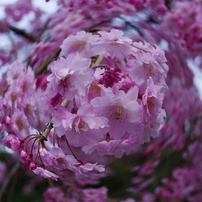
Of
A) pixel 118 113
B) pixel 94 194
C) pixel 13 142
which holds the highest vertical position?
pixel 118 113

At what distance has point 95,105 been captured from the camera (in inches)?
31.8

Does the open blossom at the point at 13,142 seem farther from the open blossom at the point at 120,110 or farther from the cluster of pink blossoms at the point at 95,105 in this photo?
the open blossom at the point at 120,110

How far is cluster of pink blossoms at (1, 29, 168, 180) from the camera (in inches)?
32.1

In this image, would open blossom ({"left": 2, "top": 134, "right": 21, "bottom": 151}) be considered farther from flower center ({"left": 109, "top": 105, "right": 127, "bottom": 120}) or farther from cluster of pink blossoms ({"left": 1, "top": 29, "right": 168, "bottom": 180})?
flower center ({"left": 109, "top": 105, "right": 127, "bottom": 120})

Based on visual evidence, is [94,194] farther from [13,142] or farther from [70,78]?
[70,78]

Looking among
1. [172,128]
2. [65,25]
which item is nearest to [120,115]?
[65,25]

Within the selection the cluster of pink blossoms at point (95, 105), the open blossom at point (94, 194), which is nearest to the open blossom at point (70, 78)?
the cluster of pink blossoms at point (95, 105)

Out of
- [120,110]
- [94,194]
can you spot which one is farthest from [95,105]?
[94,194]

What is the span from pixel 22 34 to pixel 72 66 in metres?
2.36

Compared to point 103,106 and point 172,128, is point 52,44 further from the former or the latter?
point 172,128

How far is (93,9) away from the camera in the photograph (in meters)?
1.72

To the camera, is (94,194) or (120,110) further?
(94,194)

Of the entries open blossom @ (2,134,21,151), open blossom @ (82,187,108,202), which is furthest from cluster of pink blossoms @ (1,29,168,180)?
open blossom @ (82,187,108,202)

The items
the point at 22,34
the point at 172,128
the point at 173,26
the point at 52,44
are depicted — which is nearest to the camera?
the point at 52,44
